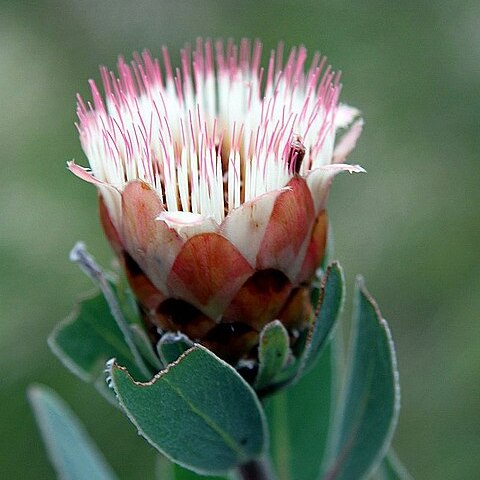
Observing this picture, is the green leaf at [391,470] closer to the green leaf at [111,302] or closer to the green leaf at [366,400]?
the green leaf at [366,400]

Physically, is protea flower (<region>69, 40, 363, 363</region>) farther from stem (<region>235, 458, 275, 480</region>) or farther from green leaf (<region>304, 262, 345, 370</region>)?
stem (<region>235, 458, 275, 480</region>)

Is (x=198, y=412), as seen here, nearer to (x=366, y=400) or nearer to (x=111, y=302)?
(x=111, y=302)

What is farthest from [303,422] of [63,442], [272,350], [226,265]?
[226,265]

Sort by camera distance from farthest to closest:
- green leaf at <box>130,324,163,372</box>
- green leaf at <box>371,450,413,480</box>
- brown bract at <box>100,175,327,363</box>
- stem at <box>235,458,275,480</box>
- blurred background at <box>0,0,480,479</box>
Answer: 1. blurred background at <box>0,0,480,479</box>
2. green leaf at <box>371,450,413,480</box>
3. stem at <box>235,458,275,480</box>
4. green leaf at <box>130,324,163,372</box>
5. brown bract at <box>100,175,327,363</box>

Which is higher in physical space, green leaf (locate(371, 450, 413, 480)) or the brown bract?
the brown bract

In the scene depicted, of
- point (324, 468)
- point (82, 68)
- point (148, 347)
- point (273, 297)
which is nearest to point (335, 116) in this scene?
point (273, 297)

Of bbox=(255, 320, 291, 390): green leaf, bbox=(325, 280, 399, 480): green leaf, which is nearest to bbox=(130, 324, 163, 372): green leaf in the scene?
bbox=(255, 320, 291, 390): green leaf
